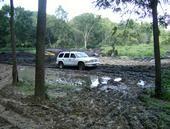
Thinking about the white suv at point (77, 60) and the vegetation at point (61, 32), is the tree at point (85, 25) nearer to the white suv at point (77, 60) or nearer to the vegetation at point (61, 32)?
the vegetation at point (61, 32)

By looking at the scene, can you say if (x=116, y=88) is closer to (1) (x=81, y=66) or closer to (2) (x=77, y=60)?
(1) (x=81, y=66)

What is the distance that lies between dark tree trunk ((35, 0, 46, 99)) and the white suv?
57.1 ft

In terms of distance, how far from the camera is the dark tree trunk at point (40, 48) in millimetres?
14494

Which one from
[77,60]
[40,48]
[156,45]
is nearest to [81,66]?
[77,60]

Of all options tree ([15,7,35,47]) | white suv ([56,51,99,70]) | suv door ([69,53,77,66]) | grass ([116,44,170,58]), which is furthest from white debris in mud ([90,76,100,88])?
tree ([15,7,35,47])

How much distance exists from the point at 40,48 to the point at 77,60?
18.5 m

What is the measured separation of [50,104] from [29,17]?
246 feet

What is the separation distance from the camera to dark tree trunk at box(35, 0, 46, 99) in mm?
14494

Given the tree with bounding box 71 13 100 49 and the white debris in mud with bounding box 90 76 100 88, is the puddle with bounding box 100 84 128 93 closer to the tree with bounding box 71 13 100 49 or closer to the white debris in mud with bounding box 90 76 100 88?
the white debris in mud with bounding box 90 76 100 88

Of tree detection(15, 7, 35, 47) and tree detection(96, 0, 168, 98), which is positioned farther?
tree detection(15, 7, 35, 47)

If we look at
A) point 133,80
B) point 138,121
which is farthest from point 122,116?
point 133,80

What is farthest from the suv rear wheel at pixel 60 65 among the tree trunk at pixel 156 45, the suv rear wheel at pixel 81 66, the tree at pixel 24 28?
the tree at pixel 24 28

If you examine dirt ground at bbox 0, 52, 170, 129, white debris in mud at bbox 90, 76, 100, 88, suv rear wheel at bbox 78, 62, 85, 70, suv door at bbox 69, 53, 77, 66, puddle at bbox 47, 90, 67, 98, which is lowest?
dirt ground at bbox 0, 52, 170, 129

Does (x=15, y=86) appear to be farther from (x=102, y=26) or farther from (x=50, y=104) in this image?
(x=102, y=26)
